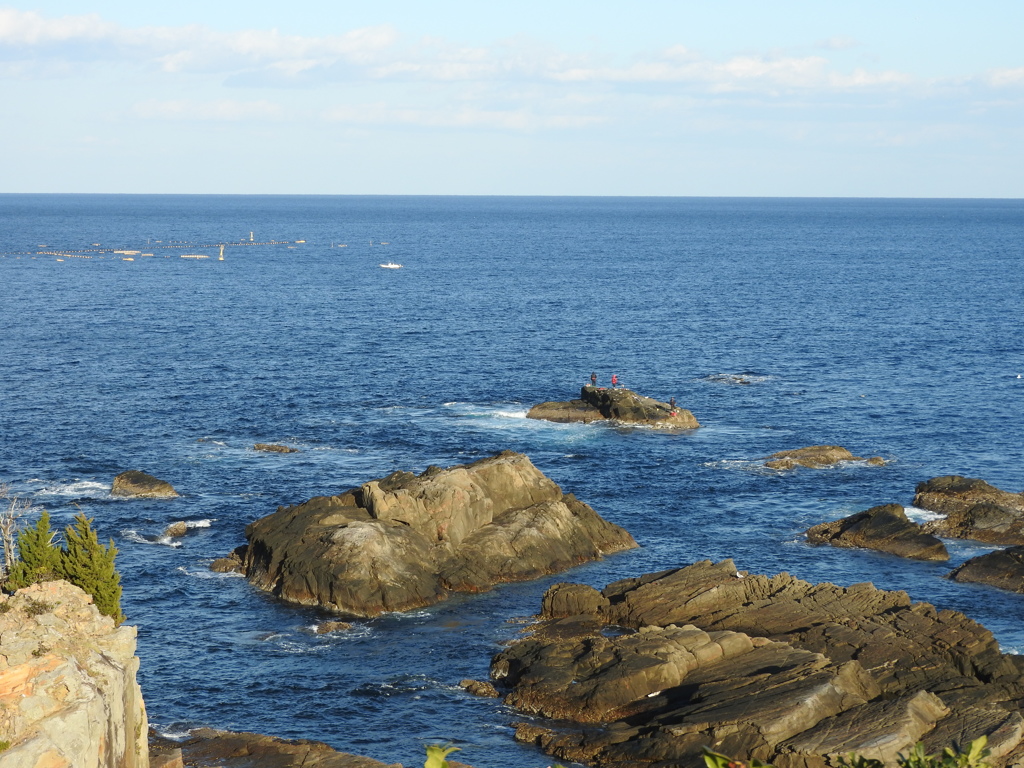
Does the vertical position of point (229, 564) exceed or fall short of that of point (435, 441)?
it falls short

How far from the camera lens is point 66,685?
38344mm

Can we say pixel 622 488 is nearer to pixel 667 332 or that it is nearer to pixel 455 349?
pixel 455 349

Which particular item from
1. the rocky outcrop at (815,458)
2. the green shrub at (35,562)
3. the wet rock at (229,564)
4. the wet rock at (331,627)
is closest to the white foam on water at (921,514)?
the rocky outcrop at (815,458)

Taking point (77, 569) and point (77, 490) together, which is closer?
point (77, 569)

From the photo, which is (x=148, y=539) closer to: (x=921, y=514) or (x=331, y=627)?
(x=331, y=627)

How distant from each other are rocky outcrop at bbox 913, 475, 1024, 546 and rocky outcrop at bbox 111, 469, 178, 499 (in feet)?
183

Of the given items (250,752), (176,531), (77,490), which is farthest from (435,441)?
(250,752)

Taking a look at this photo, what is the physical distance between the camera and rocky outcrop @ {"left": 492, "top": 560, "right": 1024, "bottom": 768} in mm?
48219

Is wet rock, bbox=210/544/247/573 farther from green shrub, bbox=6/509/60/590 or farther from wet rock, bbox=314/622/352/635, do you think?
green shrub, bbox=6/509/60/590

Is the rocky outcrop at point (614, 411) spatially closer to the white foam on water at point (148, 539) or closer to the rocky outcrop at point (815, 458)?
the rocky outcrop at point (815, 458)

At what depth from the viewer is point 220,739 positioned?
52094 millimetres

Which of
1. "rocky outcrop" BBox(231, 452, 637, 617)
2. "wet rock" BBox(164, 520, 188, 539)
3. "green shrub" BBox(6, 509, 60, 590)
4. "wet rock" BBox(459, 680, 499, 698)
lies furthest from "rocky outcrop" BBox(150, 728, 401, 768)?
"wet rock" BBox(164, 520, 188, 539)

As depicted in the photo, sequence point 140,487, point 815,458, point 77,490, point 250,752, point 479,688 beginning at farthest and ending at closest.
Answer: point 815,458, point 77,490, point 140,487, point 479,688, point 250,752

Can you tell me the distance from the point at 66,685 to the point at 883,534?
2221 inches
